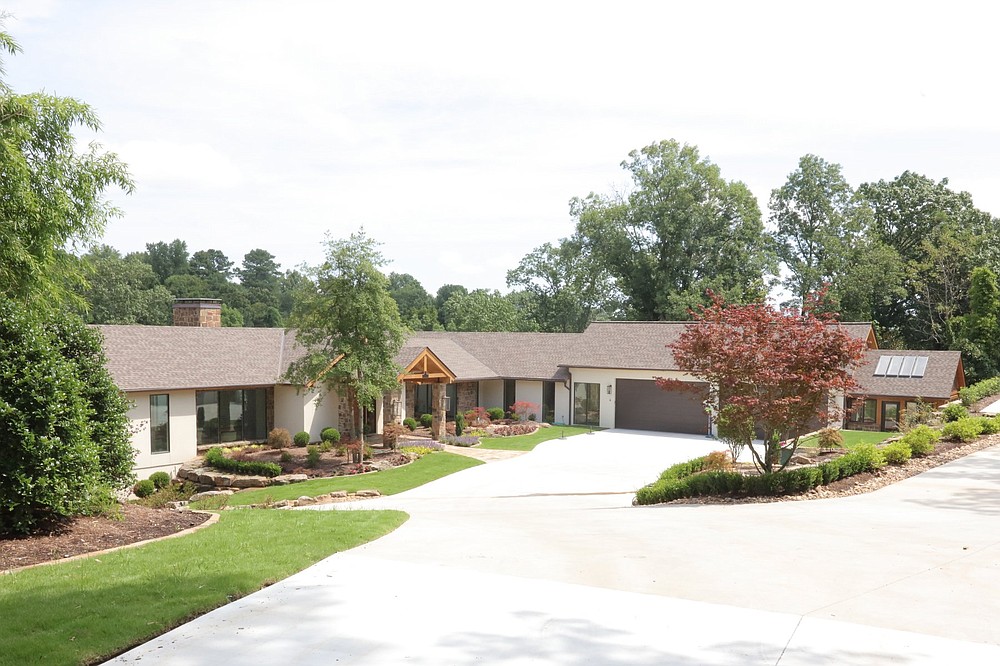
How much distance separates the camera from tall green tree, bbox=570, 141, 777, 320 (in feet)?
159

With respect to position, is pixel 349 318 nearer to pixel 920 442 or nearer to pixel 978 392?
pixel 920 442

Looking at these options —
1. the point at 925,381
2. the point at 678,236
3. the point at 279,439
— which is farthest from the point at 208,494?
the point at 678,236

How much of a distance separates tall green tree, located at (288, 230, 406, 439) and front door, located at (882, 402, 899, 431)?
2150 cm

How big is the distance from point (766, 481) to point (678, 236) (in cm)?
3733

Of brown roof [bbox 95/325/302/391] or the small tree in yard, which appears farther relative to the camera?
brown roof [bbox 95/325/302/391]

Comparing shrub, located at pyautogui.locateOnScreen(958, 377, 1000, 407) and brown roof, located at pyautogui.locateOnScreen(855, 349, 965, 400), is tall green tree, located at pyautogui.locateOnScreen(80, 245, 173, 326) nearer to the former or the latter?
brown roof, located at pyautogui.locateOnScreen(855, 349, 965, 400)

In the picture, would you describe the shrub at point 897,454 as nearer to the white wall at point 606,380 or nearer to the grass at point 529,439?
the grass at point 529,439

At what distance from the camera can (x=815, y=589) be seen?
7277 mm

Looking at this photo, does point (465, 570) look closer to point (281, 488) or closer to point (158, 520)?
point (158, 520)

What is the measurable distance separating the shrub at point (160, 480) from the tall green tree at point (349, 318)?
4582 mm

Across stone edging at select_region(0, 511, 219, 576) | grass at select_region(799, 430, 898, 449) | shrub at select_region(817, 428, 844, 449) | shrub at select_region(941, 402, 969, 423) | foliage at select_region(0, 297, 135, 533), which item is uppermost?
foliage at select_region(0, 297, 135, 533)

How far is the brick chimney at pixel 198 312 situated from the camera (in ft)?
98.3

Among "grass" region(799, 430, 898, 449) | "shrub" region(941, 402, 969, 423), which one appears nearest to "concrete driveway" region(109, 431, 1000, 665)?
"shrub" region(941, 402, 969, 423)

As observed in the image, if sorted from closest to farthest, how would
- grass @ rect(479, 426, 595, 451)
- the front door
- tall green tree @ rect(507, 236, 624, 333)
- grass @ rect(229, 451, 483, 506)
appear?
grass @ rect(229, 451, 483, 506)
grass @ rect(479, 426, 595, 451)
the front door
tall green tree @ rect(507, 236, 624, 333)
